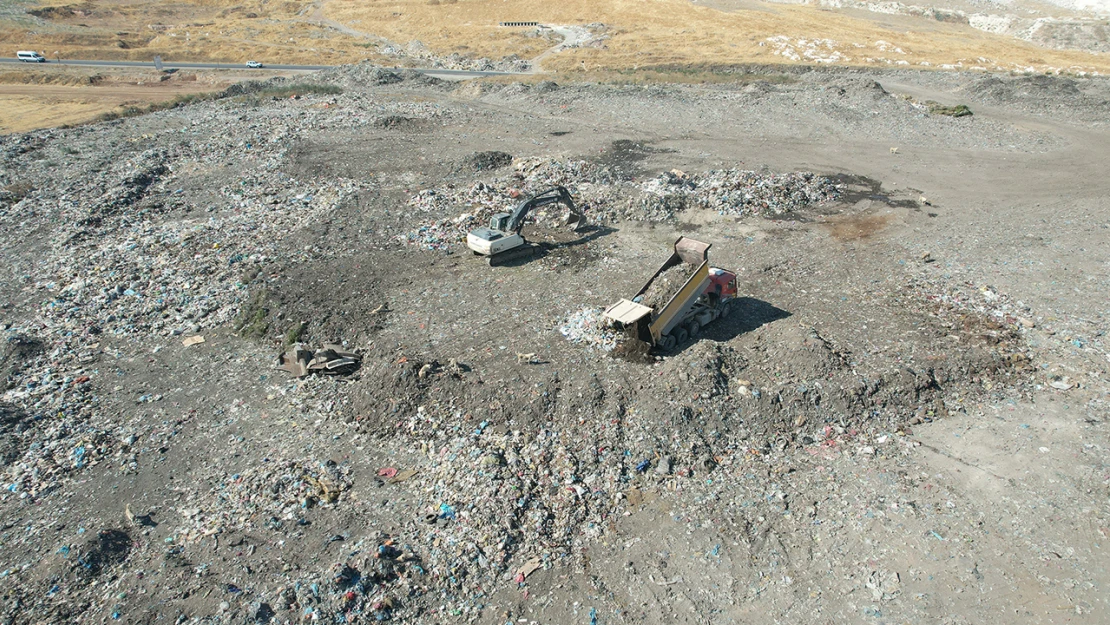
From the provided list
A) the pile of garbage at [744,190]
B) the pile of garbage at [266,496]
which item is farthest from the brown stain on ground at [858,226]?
the pile of garbage at [266,496]

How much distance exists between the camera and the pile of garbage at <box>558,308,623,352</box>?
13.6 meters

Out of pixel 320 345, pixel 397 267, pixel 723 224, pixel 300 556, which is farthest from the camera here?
pixel 723 224

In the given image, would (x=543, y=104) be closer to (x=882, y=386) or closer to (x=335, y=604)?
(x=882, y=386)

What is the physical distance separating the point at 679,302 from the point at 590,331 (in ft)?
6.55

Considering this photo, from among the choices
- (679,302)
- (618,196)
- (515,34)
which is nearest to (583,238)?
(618,196)

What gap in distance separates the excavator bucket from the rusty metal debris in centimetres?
817

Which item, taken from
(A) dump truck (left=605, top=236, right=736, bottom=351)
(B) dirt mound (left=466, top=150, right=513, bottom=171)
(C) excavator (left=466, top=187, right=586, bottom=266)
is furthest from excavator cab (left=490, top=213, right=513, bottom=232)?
(B) dirt mound (left=466, top=150, right=513, bottom=171)

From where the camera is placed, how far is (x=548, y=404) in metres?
11.5

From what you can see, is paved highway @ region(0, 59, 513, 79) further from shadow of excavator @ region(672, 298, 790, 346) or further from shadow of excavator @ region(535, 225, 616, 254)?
shadow of excavator @ region(672, 298, 790, 346)

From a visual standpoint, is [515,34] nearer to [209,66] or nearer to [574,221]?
[209,66]

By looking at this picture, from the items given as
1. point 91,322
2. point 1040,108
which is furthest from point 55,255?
point 1040,108

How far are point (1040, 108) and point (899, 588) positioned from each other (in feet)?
115

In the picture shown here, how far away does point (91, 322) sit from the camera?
49.8ft

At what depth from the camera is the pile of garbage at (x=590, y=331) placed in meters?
13.6
